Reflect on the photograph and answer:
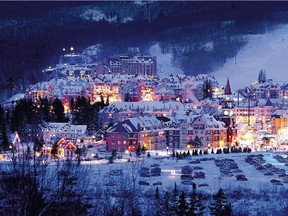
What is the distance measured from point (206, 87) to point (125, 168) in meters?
43.7

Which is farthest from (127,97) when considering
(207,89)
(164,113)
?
(207,89)

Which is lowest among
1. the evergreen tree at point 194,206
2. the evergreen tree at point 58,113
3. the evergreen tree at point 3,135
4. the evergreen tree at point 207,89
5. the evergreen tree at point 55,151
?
the evergreen tree at point 194,206

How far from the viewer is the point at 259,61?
12400 centimetres

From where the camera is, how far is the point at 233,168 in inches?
1332

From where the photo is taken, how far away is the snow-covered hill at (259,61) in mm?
110100

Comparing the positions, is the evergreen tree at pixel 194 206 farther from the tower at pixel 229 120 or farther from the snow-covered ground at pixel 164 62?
the snow-covered ground at pixel 164 62

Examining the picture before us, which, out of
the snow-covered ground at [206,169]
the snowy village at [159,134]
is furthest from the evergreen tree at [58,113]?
the snow-covered ground at [206,169]

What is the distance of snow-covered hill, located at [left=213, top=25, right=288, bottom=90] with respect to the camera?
110 m

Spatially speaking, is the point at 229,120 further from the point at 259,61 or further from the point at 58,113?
the point at 259,61

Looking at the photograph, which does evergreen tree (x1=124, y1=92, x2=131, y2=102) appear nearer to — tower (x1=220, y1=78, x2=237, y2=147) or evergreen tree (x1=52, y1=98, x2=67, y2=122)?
evergreen tree (x1=52, y1=98, x2=67, y2=122)

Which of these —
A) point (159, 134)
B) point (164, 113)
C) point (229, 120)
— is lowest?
point (159, 134)

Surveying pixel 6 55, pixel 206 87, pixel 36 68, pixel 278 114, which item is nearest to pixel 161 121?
pixel 278 114

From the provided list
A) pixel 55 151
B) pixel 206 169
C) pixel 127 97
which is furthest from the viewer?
pixel 127 97

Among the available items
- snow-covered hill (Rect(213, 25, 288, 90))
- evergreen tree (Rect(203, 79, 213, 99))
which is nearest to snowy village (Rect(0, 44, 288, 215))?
evergreen tree (Rect(203, 79, 213, 99))
